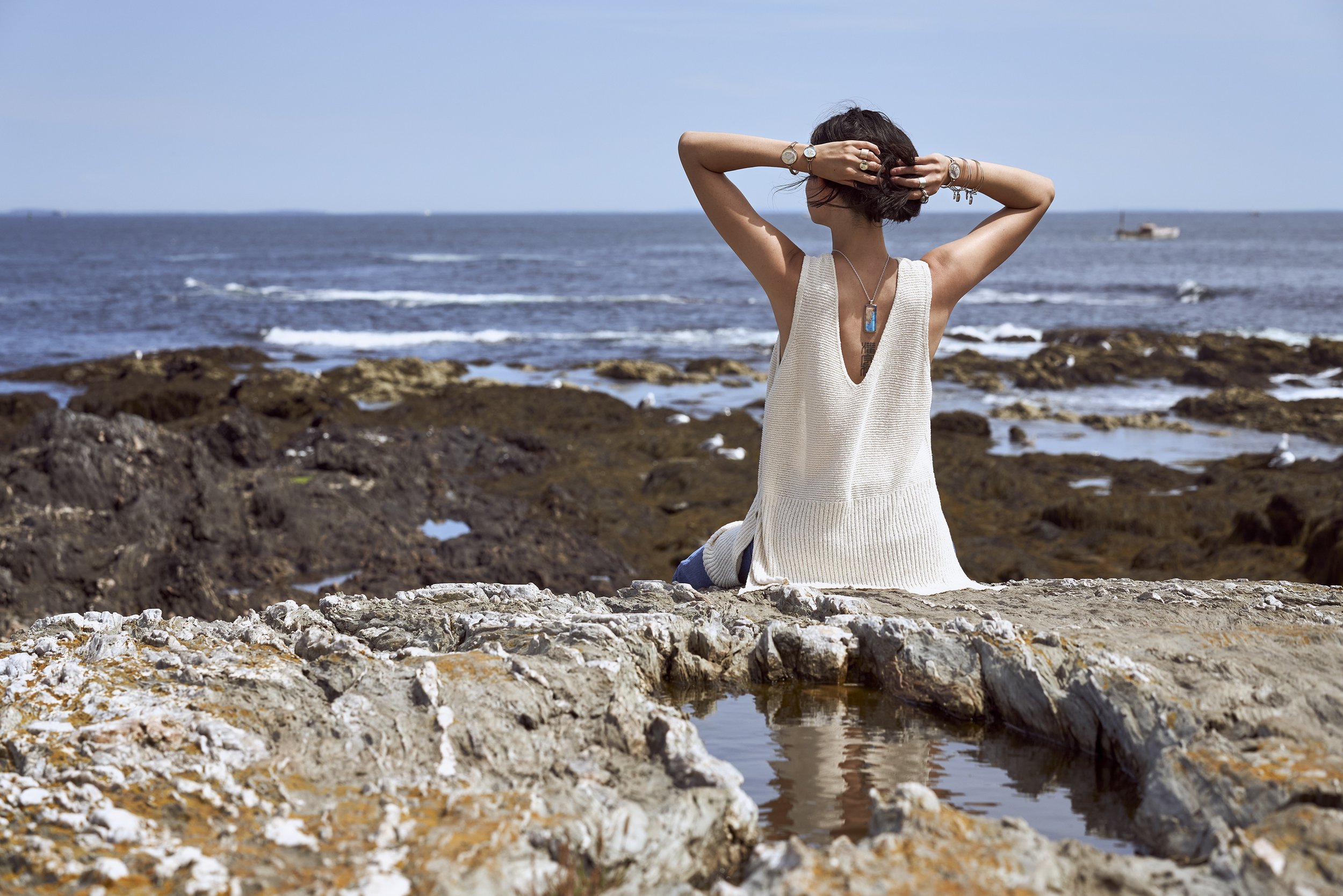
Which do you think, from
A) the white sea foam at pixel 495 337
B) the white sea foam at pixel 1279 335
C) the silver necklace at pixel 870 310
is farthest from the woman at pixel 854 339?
the white sea foam at pixel 1279 335

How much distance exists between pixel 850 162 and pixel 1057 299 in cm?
4128

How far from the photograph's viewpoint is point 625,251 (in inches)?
3145

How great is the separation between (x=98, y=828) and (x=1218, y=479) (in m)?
12.0

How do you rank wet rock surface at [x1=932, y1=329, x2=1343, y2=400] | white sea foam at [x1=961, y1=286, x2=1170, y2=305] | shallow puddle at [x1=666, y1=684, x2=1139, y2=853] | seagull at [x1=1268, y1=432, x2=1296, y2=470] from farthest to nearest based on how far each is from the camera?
white sea foam at [x1=961, y1=286, x2=1170, y2=305] → wet rock surface at [x1=932, y1=329, x2=1343, y2=400] → seagull at [x1=1268, y1=432, x2=1296, y2=470] → shallow puddle at [x1=666, y1=684, x2=1139, y2=853]

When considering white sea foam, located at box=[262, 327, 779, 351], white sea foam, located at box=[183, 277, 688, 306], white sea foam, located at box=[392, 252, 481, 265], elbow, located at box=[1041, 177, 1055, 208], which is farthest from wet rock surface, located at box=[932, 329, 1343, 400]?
white sea foam, located at box=[392, 252, 481, 265]

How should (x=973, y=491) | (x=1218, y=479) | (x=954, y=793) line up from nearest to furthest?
(x=954, y=793), (x=973, y=491), (x=1218, y=479)

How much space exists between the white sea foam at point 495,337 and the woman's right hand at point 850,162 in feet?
78.1

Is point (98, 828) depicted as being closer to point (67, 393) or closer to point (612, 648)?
point (612, 648)

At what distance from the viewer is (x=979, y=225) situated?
3.21 meters

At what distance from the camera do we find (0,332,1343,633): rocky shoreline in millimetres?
6969

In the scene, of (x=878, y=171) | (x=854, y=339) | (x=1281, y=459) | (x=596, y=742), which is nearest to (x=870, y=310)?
(x=854, y=339)

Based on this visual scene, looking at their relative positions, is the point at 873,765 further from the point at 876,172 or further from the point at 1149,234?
the point at 1149,234

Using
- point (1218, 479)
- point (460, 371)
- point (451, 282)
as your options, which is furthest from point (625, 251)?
point (1218, 479)

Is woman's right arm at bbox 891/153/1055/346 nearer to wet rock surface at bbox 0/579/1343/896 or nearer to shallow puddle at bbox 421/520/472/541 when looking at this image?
wet rock surface at bbox 0/579/1343/896
